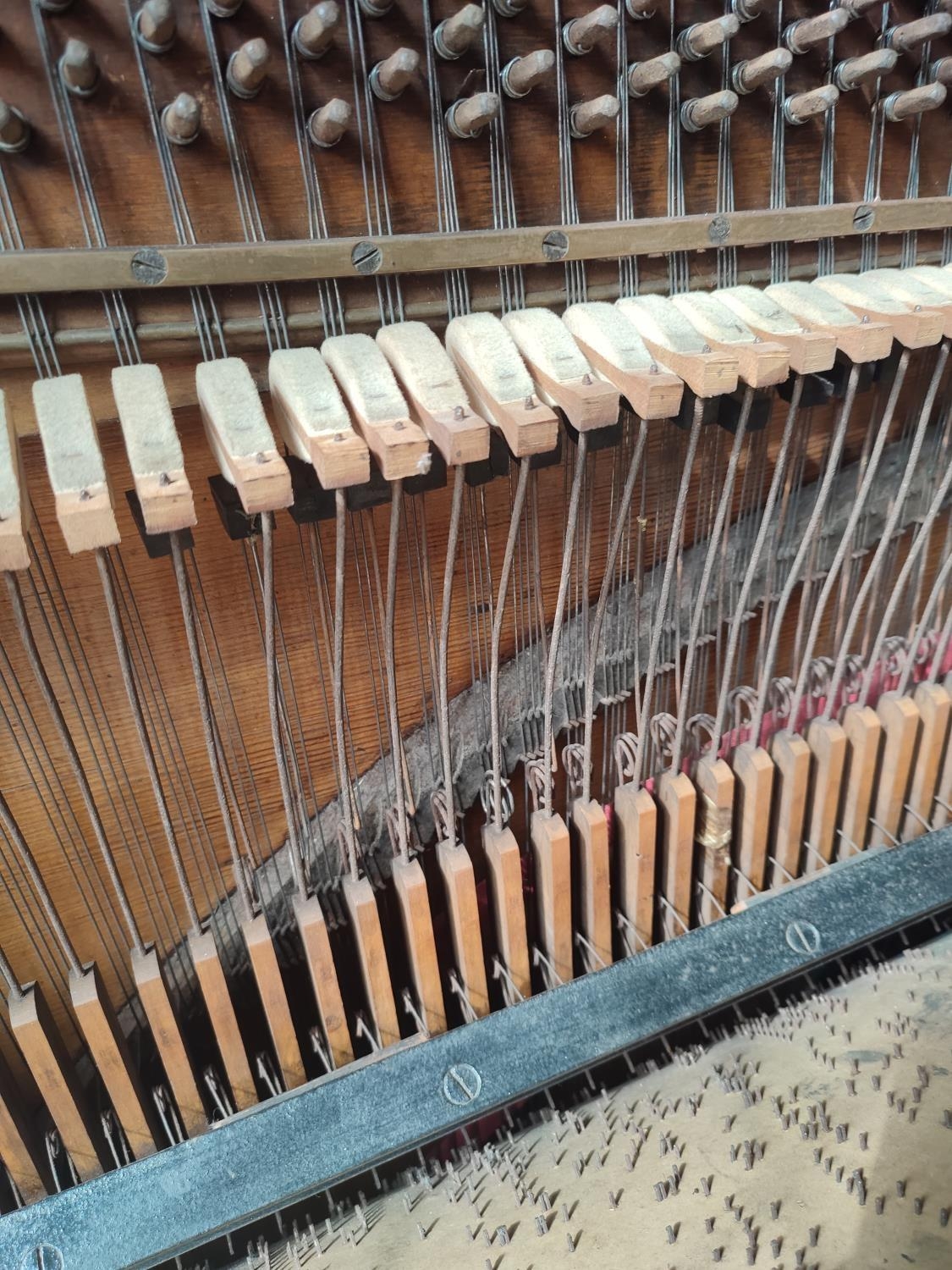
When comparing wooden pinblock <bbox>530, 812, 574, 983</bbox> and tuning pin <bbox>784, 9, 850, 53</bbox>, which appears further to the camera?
wooden pinblock <bbox>530, 812, 574, 983</bbox>

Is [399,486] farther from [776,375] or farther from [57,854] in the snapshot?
[57,854]

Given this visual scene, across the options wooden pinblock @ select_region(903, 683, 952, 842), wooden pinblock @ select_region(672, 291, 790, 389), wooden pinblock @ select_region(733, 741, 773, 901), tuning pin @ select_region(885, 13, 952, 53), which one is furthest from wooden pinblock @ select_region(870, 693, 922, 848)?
tuning pin @ select_region(885, 13, 952, 53)

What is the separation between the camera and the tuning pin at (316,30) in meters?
0.97

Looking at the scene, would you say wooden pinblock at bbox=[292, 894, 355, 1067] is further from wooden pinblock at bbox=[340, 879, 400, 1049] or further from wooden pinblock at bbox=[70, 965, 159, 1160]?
wooden pinblock at bbox=[70, 965, 159, 1160]

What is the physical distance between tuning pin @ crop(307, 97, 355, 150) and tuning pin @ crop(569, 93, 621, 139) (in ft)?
0.98

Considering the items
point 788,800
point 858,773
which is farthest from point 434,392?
point 858,773

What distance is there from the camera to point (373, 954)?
1416 mm

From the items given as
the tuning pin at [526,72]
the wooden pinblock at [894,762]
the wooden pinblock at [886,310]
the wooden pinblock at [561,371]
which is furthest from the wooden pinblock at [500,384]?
the wooden pinblock at [894,762]

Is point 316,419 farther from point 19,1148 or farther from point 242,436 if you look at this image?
point 19,1148

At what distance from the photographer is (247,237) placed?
106cm

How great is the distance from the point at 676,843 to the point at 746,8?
130 centimetres

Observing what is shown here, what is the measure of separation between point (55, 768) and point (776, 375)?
116cm

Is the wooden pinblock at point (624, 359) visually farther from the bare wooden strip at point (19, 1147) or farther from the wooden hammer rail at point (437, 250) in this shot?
the bare wooden strip at point (19, 1147)

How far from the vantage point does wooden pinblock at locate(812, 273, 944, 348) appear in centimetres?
122
